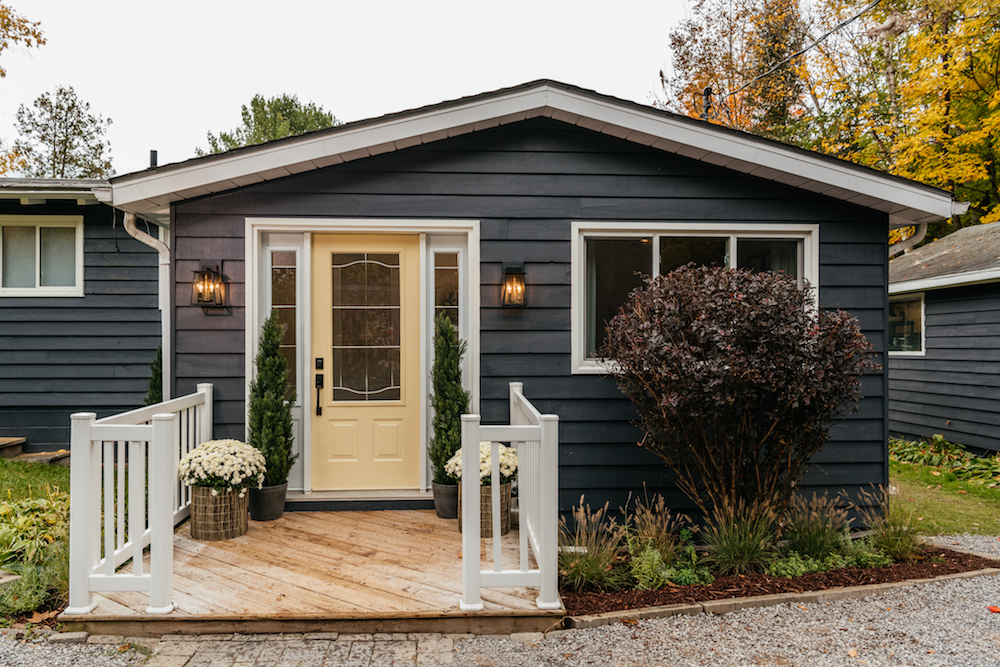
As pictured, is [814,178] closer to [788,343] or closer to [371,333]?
[788,343]

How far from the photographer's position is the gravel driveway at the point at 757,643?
2.49 metres

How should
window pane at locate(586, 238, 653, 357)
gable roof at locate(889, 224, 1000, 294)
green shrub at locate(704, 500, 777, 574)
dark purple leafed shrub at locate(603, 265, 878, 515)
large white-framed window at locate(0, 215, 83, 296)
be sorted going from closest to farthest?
dark purple leafed shrub at locate(603, 265, 878, 515) < green shrub at locate(704, 500, 777, 574) < window pane at locate(586, 238, 653, 357) < large white-framed window at locate(0, 215, 83, 296) < gable roof at locate(889, 224, 1000, 294)

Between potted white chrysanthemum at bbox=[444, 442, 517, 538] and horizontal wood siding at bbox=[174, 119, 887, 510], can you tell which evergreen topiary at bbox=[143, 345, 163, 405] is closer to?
horizontal wood siding at bbox=[174, 119, 887, 510]

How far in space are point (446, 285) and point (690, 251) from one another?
1.87 meters

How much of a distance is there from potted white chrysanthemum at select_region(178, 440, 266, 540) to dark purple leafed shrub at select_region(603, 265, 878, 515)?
2.49m

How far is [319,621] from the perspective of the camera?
2.67 m

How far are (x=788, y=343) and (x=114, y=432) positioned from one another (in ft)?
11.9

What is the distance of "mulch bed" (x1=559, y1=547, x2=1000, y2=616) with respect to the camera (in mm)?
2982

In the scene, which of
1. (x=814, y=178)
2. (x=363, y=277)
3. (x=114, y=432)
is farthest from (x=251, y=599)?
(x=814, y=178)

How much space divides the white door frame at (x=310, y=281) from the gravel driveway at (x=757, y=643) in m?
1.79

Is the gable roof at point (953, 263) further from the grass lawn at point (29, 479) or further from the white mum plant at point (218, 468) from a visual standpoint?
the grass lawn at point (29, 479)

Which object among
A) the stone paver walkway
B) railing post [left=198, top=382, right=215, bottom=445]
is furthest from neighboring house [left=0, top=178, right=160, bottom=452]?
the stone paver walkway

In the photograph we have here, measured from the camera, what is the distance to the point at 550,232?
4.12 metres

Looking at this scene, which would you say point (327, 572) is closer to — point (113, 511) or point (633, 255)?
point (113, 511)
